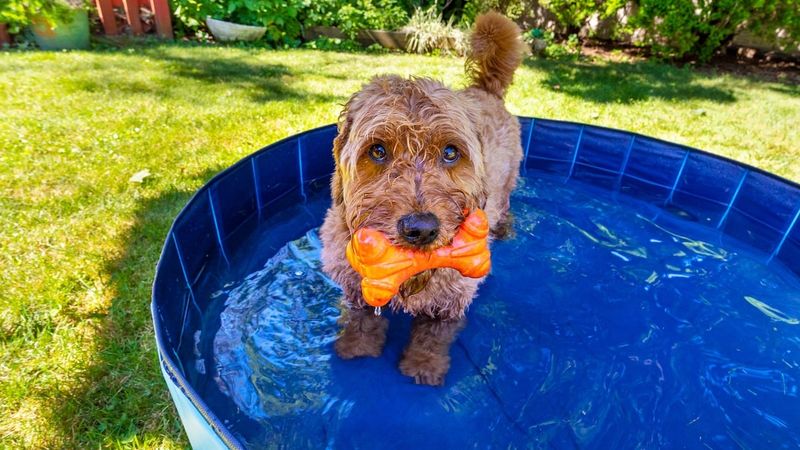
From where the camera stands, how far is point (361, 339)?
10.1 feet

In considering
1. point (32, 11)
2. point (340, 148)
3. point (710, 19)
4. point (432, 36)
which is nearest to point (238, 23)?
point (32, 11)

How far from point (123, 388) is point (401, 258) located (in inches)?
70.4

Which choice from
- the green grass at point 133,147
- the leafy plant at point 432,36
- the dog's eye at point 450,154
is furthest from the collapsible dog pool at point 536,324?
the leafy plant at point 432,36

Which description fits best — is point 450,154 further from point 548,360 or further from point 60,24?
point 60,24

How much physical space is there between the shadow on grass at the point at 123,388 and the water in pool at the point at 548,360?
271 millimetres

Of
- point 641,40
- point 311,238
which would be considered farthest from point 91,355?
point 641,40

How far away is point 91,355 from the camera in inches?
111

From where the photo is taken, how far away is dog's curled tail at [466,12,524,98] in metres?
4.01

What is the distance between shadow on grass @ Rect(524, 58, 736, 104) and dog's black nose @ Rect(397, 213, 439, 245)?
22.0ft

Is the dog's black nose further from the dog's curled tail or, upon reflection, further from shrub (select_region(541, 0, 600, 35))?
shrub (select_region(541, 0, 600, 35))

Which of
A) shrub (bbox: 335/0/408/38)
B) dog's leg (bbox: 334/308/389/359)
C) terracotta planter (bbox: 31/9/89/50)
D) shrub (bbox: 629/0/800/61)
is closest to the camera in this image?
dog's leg (bbox: 334/308/389/359)

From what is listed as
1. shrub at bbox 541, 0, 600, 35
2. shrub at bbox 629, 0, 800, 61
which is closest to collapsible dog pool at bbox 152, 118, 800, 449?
shrub at bbox 629, 0, 800, 61

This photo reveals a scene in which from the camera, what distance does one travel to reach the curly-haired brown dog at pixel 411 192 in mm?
2234

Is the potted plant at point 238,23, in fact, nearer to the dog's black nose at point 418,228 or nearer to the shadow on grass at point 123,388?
the shadow on grass at point 123,388
